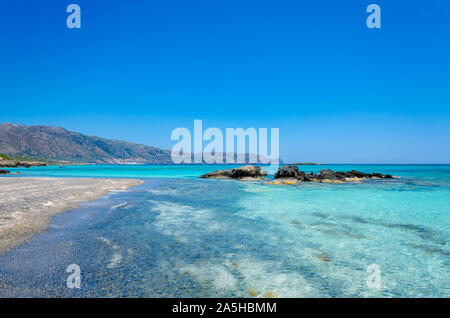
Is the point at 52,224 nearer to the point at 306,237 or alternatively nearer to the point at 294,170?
the point at 306,237

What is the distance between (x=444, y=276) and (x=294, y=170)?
39.4 m

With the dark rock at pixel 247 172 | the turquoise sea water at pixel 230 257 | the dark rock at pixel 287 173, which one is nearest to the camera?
the turquoise sea water at pixel 230 257

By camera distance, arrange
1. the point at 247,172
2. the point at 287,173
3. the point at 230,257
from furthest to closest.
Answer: the point at 247,172 → the point at 287,173 → the point at 230,257

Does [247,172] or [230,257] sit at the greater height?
[230,257]

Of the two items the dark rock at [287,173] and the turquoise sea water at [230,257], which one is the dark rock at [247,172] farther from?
the turquoise sea water at [230,257]

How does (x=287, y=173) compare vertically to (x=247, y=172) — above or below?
above

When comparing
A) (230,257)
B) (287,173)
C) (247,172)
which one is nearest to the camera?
(230,257)

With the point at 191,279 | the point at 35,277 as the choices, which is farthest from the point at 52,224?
the point at 191,279

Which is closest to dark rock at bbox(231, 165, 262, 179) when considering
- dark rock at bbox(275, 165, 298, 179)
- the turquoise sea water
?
dark rock at bbox(275, 165, 298, 179)

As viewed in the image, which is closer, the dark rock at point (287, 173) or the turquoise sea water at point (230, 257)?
the turquoise sea water at point (230, 257)

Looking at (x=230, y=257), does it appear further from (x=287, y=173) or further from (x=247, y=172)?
(x=247, y=172)

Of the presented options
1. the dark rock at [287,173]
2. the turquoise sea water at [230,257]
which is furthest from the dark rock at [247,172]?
the turquoise sea water at [230,257]

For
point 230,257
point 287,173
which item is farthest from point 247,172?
point 230,257

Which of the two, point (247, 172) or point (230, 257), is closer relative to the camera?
point (230, 257)
